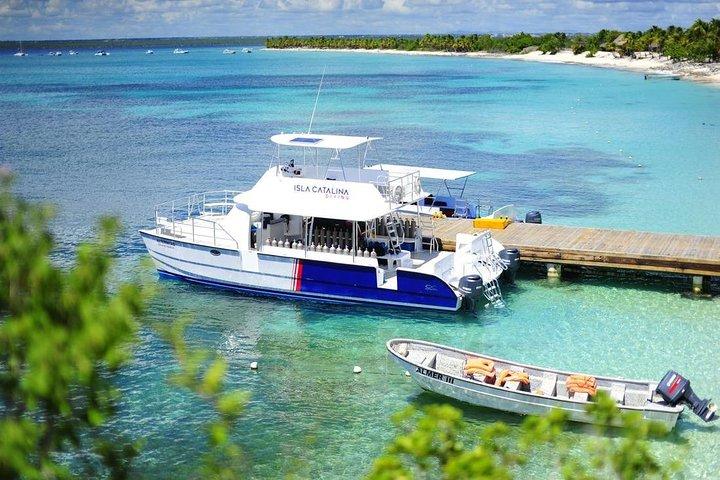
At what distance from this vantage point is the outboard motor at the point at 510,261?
898 inches

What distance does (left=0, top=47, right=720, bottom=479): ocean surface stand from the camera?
51.0 feet

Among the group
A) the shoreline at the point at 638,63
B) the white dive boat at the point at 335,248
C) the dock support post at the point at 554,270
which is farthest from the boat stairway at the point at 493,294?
the shoreline at the point at 638,63

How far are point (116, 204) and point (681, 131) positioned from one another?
3837 centimetres

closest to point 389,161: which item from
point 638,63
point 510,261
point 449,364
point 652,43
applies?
point 510,261

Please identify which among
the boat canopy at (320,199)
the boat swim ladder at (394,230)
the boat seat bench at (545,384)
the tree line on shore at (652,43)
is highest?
the tree line on shore at (652,43)

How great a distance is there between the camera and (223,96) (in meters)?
91.2

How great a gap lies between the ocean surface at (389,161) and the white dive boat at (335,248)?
540mm

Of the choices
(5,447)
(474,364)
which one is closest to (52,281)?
(5,447)

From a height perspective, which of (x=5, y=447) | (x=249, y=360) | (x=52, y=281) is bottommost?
(x=249, y=360)

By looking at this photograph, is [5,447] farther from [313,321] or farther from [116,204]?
[116,204]

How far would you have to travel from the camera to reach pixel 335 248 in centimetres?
2241

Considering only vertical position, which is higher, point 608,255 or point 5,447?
point 5,447

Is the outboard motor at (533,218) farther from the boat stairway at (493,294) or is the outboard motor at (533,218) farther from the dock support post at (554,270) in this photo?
the boat stairway at (493,294)

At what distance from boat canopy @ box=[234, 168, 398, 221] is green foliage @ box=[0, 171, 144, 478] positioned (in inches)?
643
